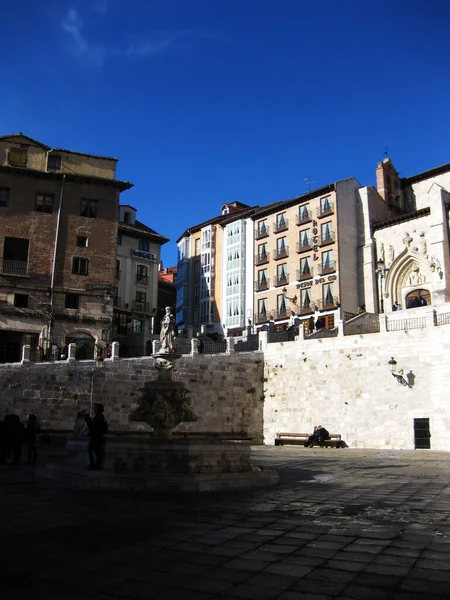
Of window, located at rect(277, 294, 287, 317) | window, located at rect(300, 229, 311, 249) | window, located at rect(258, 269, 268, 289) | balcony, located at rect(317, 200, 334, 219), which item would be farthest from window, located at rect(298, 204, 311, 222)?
window, located at rect(277, 294, 287, 317)

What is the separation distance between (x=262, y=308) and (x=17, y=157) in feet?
81.9

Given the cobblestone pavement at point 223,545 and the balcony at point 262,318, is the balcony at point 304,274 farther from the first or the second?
the cobblestone pavement at point 223,545

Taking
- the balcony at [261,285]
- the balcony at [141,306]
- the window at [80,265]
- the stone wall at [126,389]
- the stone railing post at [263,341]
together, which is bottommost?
the stone wall at [126,389]

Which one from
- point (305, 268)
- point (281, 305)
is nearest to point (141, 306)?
point (281, 305)

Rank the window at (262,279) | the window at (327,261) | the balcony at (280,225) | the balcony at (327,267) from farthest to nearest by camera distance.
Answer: the window at (262,279)
the balcony at (280,225)
the window at (327,261)
the balcony at (327,267)

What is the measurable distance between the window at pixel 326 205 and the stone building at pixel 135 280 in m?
15.8

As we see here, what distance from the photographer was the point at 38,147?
41.0 metres

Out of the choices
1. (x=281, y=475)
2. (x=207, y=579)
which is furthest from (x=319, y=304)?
(x=207, y=579)

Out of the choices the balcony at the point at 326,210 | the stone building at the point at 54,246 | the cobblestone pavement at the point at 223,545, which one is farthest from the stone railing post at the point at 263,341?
the cobblestone pavement at the point at 223,545

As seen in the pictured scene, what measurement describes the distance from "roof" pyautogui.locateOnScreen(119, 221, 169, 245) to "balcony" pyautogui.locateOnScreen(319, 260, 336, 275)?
16224 mm

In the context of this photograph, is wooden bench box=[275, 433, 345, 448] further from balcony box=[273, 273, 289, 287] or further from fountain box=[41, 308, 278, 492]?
balcony box=[273, 273, 289, 287]

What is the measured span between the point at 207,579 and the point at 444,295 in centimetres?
3738

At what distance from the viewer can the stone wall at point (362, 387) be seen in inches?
1091

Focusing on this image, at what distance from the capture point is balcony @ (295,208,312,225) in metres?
48.5
